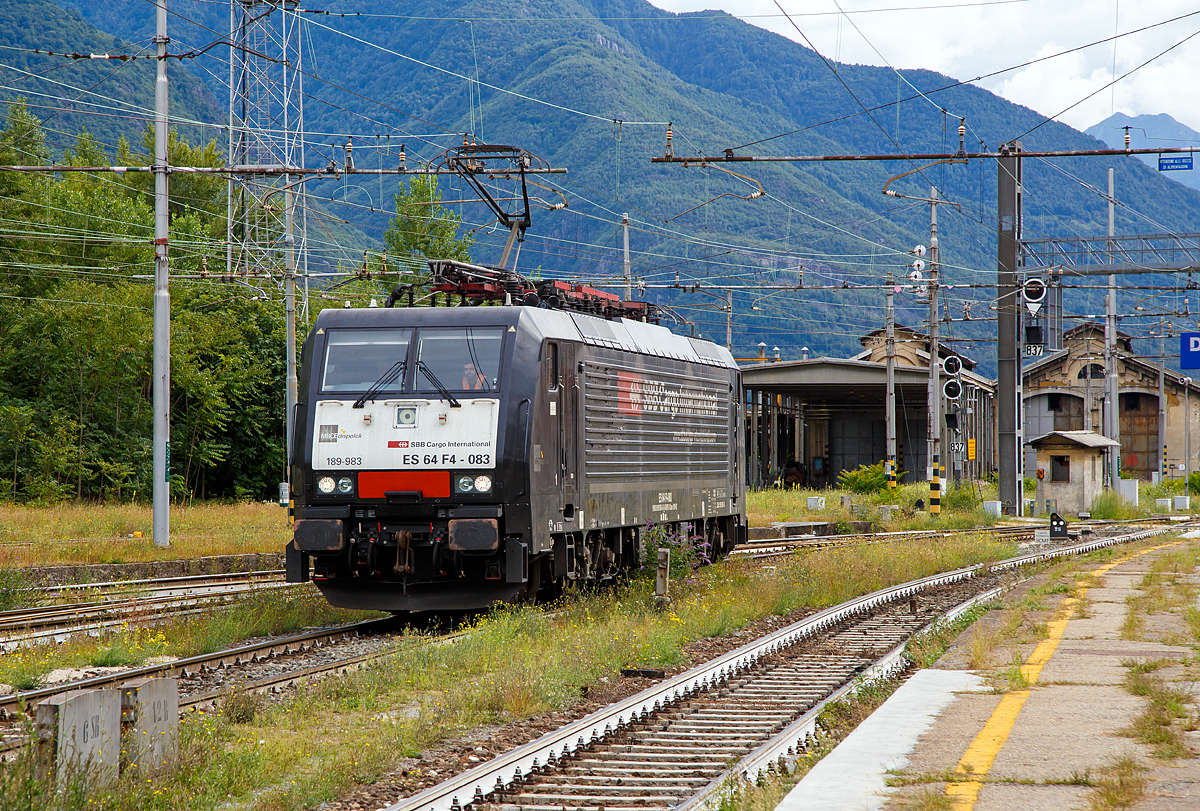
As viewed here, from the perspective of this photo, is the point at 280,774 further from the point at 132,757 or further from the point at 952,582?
the point at 952,582

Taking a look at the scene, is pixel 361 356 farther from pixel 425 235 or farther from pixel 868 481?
pixel 425 235

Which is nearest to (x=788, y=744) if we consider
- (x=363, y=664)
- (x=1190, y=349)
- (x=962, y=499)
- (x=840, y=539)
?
(x=363, y=664)

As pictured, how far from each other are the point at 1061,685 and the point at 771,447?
148 ft

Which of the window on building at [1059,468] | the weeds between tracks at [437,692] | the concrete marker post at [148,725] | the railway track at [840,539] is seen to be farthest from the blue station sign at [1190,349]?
the concrete marker post at [148,725]

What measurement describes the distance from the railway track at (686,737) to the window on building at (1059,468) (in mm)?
28994

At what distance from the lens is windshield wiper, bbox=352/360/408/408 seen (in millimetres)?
13648

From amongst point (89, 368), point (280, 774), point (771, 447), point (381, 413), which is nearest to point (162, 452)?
point (381, 413)

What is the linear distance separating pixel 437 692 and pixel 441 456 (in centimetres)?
381

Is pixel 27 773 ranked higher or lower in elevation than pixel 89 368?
lower

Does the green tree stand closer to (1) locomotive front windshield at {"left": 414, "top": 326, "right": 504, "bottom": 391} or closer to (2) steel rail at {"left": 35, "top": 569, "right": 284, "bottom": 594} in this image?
(2) steel rail at {"left": 35, "top": 569, "right": 284, "bottom": 594}

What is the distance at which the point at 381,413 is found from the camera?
13.6m

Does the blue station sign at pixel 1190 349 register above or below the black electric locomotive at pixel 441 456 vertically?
above

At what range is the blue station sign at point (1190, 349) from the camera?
31672 millimetres

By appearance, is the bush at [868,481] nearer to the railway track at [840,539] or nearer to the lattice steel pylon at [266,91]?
the railway track at [840,539]
